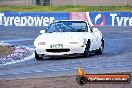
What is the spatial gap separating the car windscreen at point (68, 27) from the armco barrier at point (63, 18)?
80.3 feet

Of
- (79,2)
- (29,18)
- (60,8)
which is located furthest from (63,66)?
(79,2)

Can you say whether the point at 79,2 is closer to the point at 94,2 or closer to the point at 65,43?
the point at 94,2

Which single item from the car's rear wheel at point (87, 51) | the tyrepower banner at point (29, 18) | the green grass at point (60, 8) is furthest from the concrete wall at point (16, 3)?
the car's rear wheel at point (87, 51)

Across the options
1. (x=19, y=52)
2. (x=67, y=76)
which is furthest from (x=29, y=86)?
(x=19, y=52)

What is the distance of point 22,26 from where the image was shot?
141 ft

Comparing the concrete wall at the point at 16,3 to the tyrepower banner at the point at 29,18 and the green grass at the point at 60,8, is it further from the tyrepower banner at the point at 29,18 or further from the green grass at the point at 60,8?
the tyrepower banner at the point at 29,18

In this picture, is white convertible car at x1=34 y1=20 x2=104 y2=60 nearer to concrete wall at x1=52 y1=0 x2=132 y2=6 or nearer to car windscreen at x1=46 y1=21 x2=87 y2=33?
car windscreen at x1=46 y1=21 x2=87 y2=33

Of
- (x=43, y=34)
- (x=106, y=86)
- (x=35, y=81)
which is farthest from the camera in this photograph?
(x=43, y=34)

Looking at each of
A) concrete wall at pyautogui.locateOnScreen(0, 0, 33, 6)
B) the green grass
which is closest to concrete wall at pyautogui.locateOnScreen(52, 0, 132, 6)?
the green grass

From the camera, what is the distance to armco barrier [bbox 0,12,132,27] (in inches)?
1676

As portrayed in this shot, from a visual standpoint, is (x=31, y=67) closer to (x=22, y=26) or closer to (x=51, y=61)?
(x=51, y=61)

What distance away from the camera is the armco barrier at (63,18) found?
42.6m

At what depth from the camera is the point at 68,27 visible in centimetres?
1791

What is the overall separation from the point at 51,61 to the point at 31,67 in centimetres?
181
